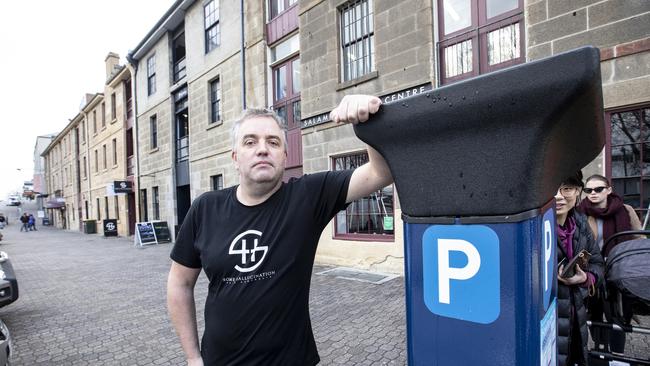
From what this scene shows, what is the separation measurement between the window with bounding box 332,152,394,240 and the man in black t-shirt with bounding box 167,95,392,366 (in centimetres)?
573

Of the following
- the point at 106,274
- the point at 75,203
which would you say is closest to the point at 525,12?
the point at 106,274

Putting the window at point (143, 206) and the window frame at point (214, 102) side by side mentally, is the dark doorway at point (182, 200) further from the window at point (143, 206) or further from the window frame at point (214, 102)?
the window at point (143, 206)

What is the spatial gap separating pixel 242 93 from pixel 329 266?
220 inches

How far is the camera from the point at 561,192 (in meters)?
2.35

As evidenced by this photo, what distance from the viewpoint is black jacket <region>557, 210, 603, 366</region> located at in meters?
2.03

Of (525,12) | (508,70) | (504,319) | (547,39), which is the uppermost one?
(525,12)

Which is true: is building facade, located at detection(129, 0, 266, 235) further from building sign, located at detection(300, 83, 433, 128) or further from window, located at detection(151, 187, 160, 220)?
building sign, located at detection(300, 83, 433, 128)

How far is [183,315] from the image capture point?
1.78 metres

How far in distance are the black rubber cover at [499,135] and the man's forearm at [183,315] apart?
1.23 metres

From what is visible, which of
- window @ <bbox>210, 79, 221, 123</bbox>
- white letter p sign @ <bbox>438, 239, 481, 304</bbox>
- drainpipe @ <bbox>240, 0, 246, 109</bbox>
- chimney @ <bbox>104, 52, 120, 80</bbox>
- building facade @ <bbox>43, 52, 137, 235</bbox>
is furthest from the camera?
chimney @ <bbox>104, 52, 120, 80</bbox>

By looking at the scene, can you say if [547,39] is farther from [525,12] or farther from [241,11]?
[241,11]

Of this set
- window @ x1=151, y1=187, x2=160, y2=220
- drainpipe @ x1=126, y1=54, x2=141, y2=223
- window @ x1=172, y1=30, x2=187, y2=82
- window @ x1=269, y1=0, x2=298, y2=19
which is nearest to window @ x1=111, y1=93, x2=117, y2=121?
drainpipe @ x1=126, y1=54, x2=141, y2=223

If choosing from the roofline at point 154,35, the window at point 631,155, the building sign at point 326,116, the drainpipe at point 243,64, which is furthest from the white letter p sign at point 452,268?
the roofline at point 154,35

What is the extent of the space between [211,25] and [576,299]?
13069 mm
